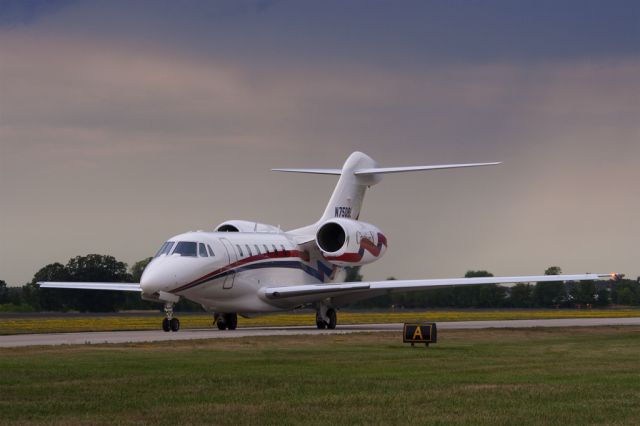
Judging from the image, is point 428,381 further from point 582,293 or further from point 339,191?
point 582,293

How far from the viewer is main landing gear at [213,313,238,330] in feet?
147

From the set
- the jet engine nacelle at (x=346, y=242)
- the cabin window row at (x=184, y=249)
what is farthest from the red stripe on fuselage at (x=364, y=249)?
the cabin window row at (x=184, y=249)

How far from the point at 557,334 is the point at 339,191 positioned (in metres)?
16.7

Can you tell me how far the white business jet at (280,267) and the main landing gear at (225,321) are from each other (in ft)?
0.16

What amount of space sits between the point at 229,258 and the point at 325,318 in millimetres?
6046

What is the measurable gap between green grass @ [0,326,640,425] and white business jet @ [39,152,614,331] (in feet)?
35.6

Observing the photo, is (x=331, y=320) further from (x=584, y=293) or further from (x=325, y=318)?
(x=584, y=293)

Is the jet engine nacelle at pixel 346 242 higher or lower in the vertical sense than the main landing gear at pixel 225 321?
higher

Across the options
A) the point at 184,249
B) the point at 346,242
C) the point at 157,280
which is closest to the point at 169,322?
the point at 157,280

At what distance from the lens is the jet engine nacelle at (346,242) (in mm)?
46844

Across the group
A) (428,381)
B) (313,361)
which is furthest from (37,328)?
(428,381)

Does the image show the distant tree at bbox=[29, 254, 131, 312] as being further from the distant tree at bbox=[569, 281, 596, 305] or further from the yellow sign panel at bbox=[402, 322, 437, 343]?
the yellow sign panel at bbox=[402, 322, 437, 343]

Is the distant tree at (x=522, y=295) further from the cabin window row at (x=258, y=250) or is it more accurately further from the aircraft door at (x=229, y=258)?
the aircraft door at (x=229, y=258)

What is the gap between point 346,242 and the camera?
46.6 m
